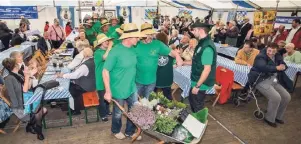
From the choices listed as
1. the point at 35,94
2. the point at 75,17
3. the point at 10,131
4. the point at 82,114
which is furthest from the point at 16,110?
the point at 75,17

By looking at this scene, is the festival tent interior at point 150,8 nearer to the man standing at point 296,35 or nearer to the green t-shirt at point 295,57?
the man standing at point 296,35

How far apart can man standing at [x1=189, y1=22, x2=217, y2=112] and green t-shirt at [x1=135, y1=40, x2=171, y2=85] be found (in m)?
0.56

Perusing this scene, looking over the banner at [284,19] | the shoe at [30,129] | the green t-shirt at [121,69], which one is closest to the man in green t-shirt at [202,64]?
the green t-shirt at [121,69]

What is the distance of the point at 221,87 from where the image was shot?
476 cm

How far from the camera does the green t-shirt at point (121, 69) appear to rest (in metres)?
3.00

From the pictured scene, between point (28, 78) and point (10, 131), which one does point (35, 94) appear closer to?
point (28, 78)

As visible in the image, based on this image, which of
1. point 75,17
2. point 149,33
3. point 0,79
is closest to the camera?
point 149,33

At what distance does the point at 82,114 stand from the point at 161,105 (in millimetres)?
2437

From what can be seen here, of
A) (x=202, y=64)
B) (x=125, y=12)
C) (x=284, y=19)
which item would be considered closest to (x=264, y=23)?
(x=284, y=19)

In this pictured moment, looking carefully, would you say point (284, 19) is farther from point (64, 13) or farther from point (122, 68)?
point (64, 13)

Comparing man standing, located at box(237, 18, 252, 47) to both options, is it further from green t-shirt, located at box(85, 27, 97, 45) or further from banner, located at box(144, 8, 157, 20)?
banner, located at box(144, 8, 157, 20)

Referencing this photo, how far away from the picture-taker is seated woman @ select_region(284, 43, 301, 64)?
5875mm

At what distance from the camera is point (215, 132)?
411cm

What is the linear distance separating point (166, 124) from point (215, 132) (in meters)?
1.93
